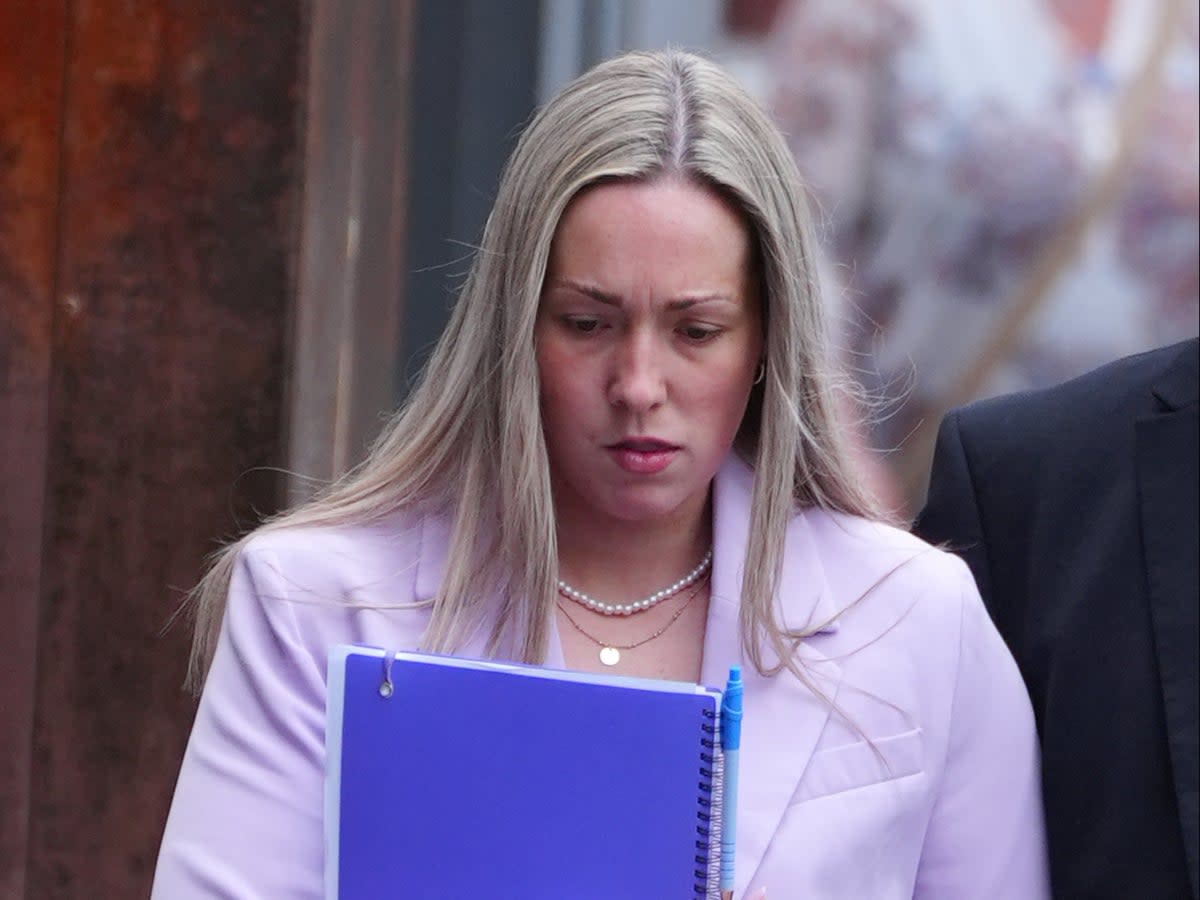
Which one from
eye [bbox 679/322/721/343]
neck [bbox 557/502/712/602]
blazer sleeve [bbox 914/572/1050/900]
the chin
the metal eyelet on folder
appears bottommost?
blazer sleeve [bbox 914/572/1050/900]

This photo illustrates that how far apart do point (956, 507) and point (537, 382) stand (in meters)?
0.63

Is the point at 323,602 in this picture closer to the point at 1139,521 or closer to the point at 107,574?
the point at 1139,521

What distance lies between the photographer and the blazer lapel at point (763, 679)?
297 cm

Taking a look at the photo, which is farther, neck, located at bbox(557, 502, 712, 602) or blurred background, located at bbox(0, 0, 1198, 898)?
blurred background, located at bbox(0, 0, 1198, 898)

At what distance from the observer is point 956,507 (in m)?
3.27

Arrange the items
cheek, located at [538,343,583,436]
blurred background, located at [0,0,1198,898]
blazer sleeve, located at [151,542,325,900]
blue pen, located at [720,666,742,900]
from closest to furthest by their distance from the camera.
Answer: blue pen, located at [720,666,742,900]
blazer sleeve, located at [151,542,325,900]
cheek, located at [538,343,583,436]
blurred background, located at [0,0,1198,898]

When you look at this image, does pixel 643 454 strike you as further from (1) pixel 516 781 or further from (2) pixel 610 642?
(1) pixel 516 781

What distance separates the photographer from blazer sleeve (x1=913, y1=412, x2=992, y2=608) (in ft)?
10.6

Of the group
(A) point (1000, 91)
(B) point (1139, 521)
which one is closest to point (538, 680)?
(B) point (1139, 521)

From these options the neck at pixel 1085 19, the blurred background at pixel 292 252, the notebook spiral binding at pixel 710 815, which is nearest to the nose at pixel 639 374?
the notebook spiral binding at pixel 710 815

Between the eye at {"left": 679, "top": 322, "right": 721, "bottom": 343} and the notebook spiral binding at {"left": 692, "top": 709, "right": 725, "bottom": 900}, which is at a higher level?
the eye at {"left": 679, "top": 322, "right": 721, "bottom": 343}

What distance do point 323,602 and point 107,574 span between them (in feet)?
5.56

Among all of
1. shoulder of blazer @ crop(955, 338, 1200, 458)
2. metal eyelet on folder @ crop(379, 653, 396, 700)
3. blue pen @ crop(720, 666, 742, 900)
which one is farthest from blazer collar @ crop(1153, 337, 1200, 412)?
metal eyelet on folder @ crop(379, 653, 396, 700)

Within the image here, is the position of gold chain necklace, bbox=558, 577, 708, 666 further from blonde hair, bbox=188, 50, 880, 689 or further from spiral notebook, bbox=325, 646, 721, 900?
spiral notebook, bbox=325, 646, 721, 900
